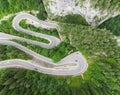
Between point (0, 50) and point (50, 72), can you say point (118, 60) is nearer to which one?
point (50, 72)

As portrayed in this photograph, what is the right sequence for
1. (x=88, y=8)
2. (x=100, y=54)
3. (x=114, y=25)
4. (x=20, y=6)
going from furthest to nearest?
(x=20, y=6) → (x=114, y=25) → (x=100, y=54) → (x=88, y=8)

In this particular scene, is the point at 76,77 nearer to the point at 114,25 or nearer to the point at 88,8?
the point at 114,25

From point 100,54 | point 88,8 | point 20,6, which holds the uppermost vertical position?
point 88,8

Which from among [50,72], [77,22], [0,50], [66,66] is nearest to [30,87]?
[50,72]

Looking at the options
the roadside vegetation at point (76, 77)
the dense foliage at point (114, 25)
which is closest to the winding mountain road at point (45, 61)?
the roadside vegetation at point (76, 77)

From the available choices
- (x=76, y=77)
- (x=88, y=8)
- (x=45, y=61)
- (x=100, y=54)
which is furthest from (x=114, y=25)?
(x=45, y=61)

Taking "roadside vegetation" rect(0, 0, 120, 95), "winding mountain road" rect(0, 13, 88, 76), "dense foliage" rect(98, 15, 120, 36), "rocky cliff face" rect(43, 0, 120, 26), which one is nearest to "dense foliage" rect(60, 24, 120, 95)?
"roadside vegetation" rect(0, 0, 120, 95)

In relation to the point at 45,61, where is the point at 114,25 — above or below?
above
